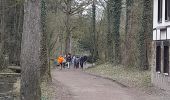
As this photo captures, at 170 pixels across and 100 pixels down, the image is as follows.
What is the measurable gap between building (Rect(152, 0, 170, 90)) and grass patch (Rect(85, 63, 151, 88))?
139 cm

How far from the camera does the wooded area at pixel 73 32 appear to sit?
13789 millimetres

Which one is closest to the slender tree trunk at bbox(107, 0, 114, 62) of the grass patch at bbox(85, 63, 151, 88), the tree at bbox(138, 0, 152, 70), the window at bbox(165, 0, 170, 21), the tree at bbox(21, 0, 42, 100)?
the grass patch at bbox(85, 63, 151, 88)

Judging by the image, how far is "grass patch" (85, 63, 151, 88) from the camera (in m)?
27.2

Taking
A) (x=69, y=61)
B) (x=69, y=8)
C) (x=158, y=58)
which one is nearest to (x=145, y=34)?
(x=158, y=58)

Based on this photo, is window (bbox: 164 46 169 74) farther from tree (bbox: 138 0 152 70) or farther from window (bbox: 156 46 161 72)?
tree (bbox: 138 0 152 70)

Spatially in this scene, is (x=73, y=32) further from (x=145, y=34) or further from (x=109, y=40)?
(x=145, y=34)

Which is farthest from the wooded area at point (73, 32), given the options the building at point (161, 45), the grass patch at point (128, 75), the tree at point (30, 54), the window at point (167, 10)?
the window at point (167, 10)

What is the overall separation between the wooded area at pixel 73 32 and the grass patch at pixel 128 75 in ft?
2.75

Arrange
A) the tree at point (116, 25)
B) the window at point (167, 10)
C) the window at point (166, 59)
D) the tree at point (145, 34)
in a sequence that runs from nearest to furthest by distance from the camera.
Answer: the window at point (167, 10), the window at point (166, 59), the tree at point (145, 34), the tree at point (116, 25)

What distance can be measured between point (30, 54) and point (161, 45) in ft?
41.1

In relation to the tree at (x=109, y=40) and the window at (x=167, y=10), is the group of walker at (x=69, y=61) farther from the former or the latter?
the window at (x=167, y=10)

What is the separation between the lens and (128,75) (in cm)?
3303

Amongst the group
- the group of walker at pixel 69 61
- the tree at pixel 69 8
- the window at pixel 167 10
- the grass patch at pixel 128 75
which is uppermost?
the tree at pixel 69 8

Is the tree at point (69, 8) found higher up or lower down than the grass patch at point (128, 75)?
higher up
